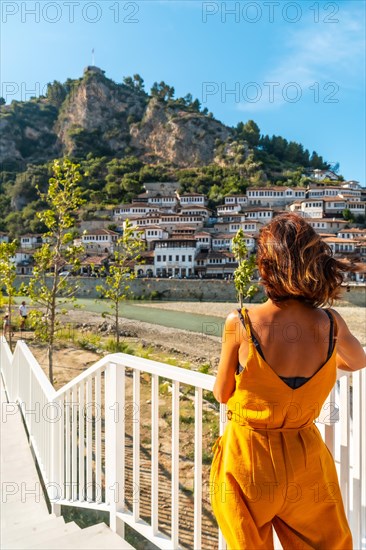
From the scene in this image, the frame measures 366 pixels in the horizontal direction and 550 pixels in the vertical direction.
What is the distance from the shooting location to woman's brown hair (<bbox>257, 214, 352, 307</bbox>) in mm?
1313

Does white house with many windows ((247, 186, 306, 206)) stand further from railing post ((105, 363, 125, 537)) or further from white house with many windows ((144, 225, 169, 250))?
railing post ((105, 363, 125, 537))

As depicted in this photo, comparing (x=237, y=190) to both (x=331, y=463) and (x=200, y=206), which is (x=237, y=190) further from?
(x=331, y=463)

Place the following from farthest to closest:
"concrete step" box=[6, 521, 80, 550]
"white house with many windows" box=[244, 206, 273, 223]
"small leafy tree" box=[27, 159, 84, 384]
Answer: "white house with many windows" box=[244, 206, 273, 223] < "small leafy tree" box=[27, 159, 84, 384] < "concrete step" box=[6, 521, 80, 550]

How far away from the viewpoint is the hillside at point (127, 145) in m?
89.4

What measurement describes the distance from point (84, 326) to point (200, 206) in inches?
2001

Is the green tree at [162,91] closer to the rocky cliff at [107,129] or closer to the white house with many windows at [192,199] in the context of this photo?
A: the rocky cliff at [107,129]

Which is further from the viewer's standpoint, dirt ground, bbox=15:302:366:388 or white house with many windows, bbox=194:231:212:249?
white house with many windows, bbox=194:231:212:249

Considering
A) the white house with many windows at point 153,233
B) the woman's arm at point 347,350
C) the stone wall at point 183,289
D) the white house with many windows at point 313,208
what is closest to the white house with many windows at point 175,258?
the white house with many windows at point 153,233

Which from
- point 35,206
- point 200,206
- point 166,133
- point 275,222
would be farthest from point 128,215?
point 275,222

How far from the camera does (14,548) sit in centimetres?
252

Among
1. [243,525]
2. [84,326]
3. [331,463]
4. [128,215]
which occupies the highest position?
[128,215]

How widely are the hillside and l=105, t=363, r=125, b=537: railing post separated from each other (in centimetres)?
8267

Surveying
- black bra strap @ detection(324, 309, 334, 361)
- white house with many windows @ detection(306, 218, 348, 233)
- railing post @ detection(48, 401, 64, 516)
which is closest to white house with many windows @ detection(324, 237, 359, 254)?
white house with many windows @ detection(306, 218, 348, 233)

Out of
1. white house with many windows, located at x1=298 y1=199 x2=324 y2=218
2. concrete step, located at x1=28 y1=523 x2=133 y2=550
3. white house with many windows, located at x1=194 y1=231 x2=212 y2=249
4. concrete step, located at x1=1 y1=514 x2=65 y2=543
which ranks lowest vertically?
concrete step, located at x1=1 y1=514 x2=65 y2=543
